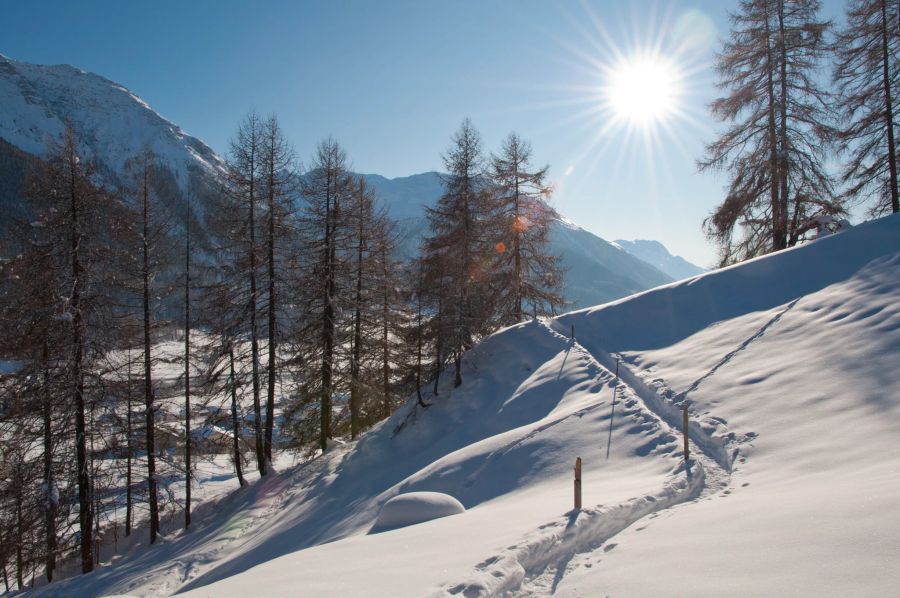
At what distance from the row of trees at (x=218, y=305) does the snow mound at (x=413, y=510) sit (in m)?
9.22

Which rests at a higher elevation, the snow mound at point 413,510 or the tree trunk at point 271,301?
the tree trunk at point 271,301

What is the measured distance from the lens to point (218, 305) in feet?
58.2

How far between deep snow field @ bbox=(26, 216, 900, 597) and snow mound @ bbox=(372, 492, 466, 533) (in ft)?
1.56

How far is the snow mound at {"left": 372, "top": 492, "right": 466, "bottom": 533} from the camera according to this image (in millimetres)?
8336

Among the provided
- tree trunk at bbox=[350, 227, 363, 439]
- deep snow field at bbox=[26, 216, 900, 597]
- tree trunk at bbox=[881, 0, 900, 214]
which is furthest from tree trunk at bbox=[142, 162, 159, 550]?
tree trunk at bbox=[881, 0, 900, 214]

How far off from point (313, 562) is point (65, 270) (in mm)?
11578

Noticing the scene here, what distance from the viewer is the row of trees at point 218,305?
Result: 501 inches

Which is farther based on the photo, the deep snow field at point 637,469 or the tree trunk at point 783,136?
the tree trunk at point 783,136

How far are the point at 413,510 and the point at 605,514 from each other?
3694 mm

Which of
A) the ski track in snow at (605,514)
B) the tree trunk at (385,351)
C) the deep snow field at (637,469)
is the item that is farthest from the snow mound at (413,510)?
the tree trunk at (385,351)

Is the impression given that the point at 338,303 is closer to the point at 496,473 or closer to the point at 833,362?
the point at 496,473

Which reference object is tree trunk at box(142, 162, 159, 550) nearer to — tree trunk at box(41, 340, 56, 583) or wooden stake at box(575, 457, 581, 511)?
tree trunk at box(41, 340, 56, 583)

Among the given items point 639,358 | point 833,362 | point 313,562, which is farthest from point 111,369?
point 833,362

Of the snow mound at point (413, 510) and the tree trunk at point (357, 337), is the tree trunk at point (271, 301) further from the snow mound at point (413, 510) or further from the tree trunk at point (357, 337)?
the snow mound at point (413, 510)
